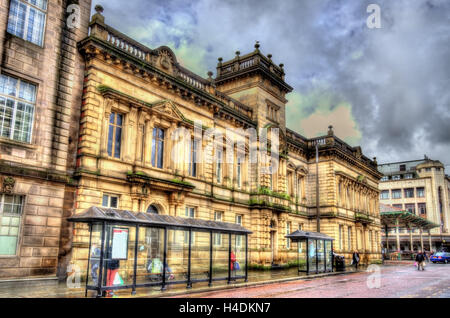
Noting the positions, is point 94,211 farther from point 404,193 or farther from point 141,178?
point 404,193

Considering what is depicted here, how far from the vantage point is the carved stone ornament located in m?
15.9

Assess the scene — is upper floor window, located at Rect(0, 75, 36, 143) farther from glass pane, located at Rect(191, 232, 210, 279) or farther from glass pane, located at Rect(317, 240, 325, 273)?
glass pane, located at Rect(317, 240, 325, 273)

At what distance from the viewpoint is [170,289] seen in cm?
1650

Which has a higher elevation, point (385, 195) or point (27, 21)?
point (385, 195)

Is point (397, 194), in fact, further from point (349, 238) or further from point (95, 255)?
point (95, 255)

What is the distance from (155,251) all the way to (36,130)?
7.53m

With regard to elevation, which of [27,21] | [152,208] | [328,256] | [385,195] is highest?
[385,195]

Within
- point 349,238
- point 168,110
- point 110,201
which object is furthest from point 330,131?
point 110,201

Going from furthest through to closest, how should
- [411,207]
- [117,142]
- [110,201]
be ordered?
1. [411,207]
2. [117,142]
3. [110,201]

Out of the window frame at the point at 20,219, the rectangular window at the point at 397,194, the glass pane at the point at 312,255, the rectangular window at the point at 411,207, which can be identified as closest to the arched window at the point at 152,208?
the window frame at the point at 20,219

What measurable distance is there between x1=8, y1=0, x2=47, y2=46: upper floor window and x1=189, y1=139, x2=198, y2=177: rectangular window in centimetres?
1109

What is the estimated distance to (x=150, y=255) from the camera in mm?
16266

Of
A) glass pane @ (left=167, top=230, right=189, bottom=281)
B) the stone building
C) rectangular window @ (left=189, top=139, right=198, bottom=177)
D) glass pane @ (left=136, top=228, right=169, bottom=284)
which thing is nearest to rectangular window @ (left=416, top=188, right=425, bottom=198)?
rectangular window @ (left=189, top=139, right=198, bottom=177)

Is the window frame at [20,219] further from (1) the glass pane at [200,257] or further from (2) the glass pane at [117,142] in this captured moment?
(1) the glass pane at [200,257]
